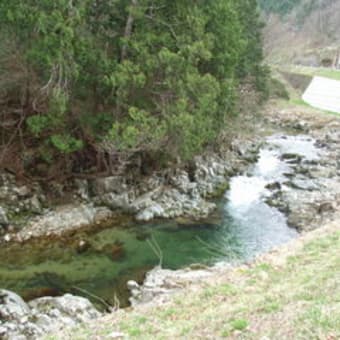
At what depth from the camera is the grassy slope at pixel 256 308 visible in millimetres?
4629

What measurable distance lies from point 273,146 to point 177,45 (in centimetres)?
1317

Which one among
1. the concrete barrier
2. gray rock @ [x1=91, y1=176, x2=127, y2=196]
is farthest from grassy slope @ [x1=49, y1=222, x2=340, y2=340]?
the concrete barrier

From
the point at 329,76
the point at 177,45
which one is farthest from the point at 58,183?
the point at 329,76

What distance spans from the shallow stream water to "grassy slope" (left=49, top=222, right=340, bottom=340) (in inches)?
92.8

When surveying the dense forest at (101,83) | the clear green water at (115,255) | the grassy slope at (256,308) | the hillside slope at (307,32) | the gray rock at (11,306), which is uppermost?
the hillside slope at (307,32)

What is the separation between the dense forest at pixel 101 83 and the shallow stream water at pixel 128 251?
92.1 inches

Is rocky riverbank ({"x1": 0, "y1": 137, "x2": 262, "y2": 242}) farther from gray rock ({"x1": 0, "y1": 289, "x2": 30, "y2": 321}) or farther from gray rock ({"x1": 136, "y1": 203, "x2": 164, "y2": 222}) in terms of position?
gray rock ({"x1": 0, "y1": 289, "x2": 30, "y2": 321})

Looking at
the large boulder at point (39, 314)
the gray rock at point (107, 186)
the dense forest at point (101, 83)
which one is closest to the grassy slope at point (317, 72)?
the dense forest at point (101, 83)

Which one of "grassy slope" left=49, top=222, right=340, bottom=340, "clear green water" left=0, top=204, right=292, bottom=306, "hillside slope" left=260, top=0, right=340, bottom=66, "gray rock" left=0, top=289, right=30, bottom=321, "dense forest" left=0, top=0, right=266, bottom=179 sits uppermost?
"hillside slope" left=260, top=0, right=340, bottom=66

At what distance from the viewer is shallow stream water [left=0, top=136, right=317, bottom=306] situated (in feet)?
29.8

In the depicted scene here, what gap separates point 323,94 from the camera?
40.7 metres

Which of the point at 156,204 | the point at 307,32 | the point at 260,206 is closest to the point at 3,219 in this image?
the point at 156,204

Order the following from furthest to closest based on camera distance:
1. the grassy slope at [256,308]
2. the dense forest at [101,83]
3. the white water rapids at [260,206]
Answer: the white water rapids at [260,206] → the dense forest at [101,83] → the grassy slope at [256,308]

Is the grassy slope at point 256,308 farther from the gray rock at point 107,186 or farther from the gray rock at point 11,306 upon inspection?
the gray rock at point 107,186
